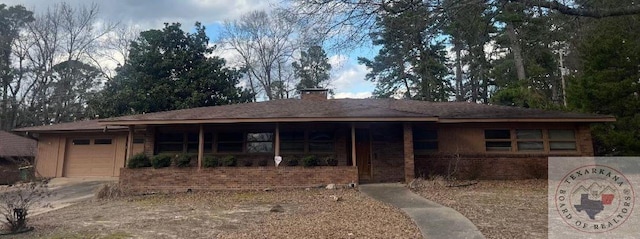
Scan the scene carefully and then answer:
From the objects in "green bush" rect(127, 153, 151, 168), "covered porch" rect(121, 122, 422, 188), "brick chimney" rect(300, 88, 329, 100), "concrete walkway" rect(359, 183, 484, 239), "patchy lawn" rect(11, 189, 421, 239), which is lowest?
"patchy lawn" rect(11, 189, 421, 239)

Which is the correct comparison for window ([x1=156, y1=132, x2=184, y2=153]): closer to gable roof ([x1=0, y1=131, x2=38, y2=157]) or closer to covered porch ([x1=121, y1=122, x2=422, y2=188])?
covered porch ([x1=121, y1=122, x2=422, y2=188])

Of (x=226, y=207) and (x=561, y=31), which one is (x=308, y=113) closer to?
(x=226, y=207)

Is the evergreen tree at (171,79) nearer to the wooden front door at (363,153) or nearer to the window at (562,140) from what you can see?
the wooden front door at (363,153)

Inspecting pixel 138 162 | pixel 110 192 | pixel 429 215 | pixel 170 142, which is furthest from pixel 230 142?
pixel 429 215

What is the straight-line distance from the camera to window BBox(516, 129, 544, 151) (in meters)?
13.1

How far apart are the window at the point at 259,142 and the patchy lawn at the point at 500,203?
208 inches

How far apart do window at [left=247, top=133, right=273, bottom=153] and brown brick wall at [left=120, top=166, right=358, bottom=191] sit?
162 cm

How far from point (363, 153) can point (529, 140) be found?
567cm

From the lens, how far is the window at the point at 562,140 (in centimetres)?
1304

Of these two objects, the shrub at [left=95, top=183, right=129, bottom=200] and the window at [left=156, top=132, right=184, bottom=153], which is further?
the window at [left=156, top=132, right=184, bottom=153]

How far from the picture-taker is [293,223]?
6629 mm

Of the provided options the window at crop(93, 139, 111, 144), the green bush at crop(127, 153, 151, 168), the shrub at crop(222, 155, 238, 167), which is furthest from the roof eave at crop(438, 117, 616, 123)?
the window at crop(93, 139, 111, 144)

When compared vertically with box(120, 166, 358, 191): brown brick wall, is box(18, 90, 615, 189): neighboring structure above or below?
above

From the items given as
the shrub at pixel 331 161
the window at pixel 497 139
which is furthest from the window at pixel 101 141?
the window at pixel 497 139
